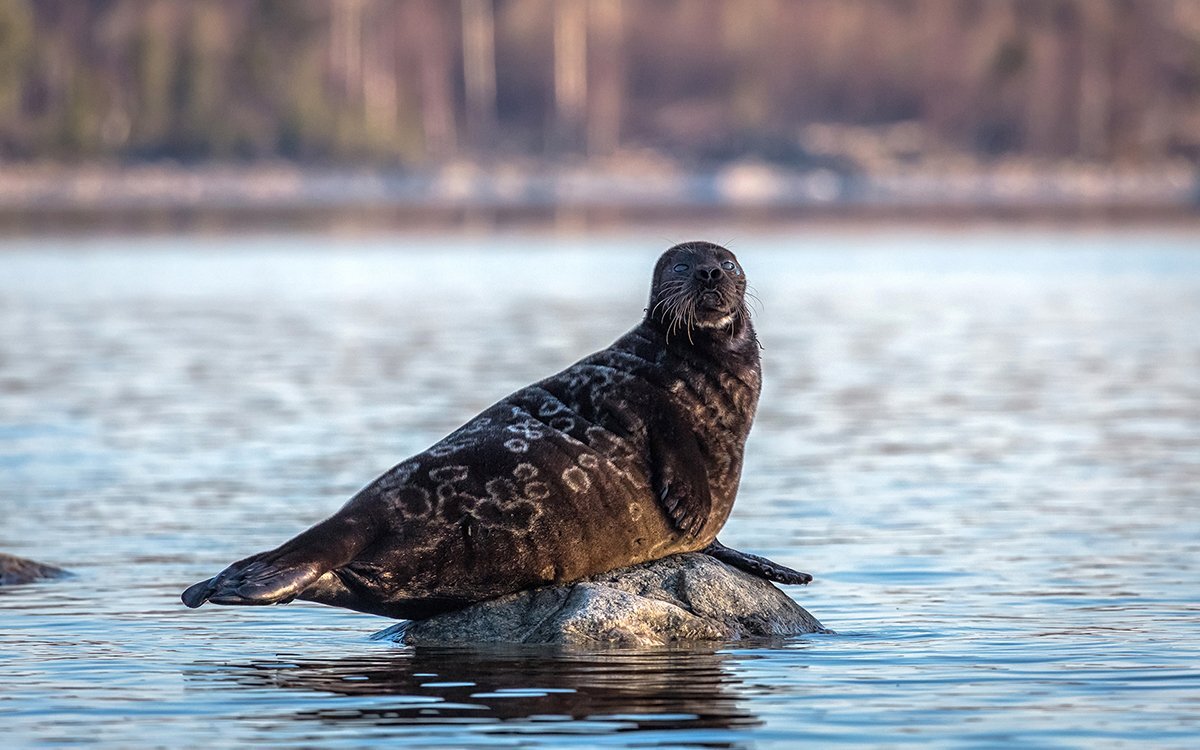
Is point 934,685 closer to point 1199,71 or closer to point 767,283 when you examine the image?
point 767,283

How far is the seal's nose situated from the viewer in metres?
10.3

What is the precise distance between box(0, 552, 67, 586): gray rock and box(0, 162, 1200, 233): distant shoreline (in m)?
56.6

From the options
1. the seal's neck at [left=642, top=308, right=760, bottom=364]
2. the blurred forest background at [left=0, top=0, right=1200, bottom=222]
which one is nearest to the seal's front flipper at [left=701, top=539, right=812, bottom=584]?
the seal's neck at [left=642, top=308, right=760, bottom=364]

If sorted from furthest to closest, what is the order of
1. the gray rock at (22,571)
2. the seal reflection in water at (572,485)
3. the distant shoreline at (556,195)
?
the distant shoreline at (556,195) < the gray rock at (22,571) < the seal reflection in water at (572,485)

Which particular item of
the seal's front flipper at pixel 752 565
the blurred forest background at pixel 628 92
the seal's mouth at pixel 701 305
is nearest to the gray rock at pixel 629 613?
the seal's front flipper at pixel 752 565

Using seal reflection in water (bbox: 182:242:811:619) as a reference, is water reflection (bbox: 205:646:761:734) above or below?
below

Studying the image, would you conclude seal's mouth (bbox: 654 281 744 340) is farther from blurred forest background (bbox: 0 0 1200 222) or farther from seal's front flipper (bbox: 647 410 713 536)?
blurred forest background (bbox: 0 0 1200 222)

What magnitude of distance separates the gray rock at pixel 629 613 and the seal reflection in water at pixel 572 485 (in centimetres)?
7

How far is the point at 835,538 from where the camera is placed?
46.5ft

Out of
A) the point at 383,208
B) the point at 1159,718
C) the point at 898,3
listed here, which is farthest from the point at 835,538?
the point at 898,3

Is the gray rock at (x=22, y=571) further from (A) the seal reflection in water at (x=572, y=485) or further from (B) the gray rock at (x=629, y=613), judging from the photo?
(A) the seal reflection in water at (x=572, y=485)

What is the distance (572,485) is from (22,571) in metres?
3.98

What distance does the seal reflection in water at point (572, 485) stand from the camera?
9859 mm

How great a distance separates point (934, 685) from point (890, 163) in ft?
276
